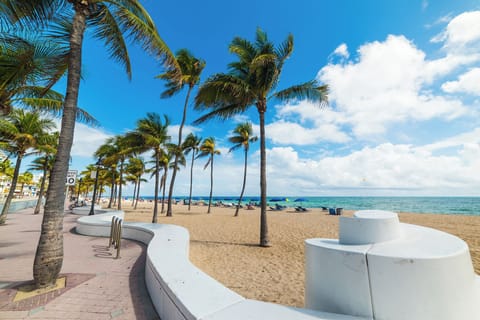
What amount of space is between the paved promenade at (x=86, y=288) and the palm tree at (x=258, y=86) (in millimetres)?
5198

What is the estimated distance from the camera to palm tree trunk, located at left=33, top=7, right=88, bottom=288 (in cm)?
326

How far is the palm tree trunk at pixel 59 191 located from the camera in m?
3.26

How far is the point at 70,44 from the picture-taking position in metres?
3.77

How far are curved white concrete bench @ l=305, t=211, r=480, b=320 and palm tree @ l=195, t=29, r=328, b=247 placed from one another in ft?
20.8

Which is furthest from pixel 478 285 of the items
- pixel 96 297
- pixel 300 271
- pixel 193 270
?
pixel 96 297

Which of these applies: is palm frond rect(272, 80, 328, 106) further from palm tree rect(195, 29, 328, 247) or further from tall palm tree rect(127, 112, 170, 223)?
tall palm tree rect(127, 112, 170, 223)

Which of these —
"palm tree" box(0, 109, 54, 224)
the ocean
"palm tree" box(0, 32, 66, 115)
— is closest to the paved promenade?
"palm tree" box(0, 32, 66, 115)

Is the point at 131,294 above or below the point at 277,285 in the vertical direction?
above

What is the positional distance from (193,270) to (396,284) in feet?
7.28

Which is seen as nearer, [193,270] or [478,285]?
[478,285]

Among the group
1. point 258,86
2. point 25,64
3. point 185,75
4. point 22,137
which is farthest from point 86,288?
point 185,75

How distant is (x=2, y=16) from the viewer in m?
3.87

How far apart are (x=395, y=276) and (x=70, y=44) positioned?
5.81 m

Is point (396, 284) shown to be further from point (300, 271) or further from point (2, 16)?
point (2, 16)
